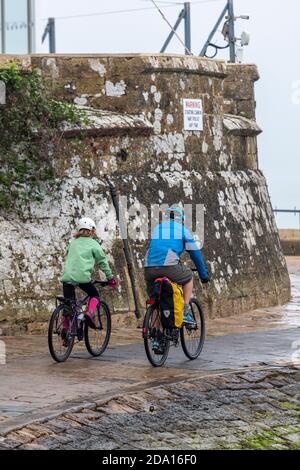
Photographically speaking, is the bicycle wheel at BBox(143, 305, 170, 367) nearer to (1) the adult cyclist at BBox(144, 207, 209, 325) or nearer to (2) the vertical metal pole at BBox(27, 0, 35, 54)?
(1) the adult cyclist at BBox(144, 207, 209, 325)

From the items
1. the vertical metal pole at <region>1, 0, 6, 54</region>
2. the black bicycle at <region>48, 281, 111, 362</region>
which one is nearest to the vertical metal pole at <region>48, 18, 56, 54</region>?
the vertical metal pole at <region>1, 0, 6, 54</region>

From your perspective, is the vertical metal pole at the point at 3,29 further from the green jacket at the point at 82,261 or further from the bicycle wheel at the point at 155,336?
the bicycle wheel at the point at 155,336

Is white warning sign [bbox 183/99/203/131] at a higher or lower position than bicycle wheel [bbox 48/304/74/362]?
higher

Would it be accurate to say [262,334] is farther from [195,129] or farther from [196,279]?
[195,129]

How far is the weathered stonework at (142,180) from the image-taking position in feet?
57.0

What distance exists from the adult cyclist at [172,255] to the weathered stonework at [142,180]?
2695 millimetres

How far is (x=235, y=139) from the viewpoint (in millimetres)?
21500

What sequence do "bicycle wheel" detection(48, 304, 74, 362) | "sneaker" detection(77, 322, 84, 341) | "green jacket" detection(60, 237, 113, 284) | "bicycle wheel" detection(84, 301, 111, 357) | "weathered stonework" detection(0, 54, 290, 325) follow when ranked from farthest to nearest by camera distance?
"weathered stonework" detection(0, 54, 290, 325), "bicycle wheel" detection(84, 301, 111, 357), "green jacket" detection(60, 237, 113, 284), "sneaker" detection(77, 322, 84, 341), "bicycle wheel" detection(48, 304, 74, 362)

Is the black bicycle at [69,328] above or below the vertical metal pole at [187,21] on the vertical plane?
below

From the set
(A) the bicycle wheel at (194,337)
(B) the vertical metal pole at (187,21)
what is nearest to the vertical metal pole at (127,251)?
(A) the bicycle wheel at (194,337)

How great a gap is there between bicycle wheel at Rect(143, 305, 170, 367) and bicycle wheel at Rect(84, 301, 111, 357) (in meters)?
0.77

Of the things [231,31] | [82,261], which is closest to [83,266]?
[82,261]

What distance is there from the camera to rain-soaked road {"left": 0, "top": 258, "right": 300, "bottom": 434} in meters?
12.3
